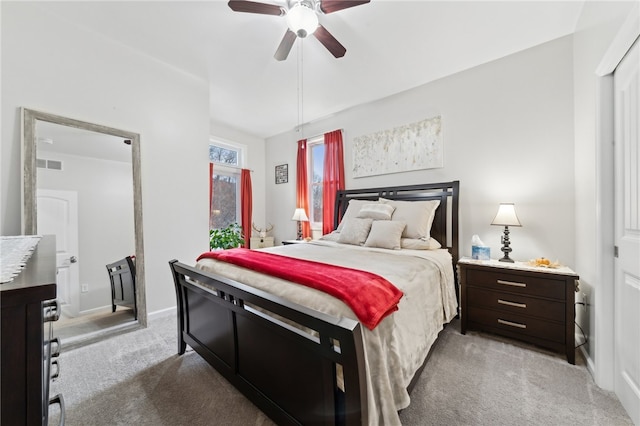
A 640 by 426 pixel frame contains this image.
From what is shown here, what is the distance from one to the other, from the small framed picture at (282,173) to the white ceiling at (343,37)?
173cm

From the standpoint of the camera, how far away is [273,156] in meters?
5.25

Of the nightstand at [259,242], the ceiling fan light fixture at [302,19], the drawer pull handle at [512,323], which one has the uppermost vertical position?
the ceiling fan light fixture at [302,19]

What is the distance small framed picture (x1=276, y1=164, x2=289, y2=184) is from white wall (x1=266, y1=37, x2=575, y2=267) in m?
2.10

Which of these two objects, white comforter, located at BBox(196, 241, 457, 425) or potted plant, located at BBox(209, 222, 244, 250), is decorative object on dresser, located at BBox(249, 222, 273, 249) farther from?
white comforter, located at BBox(196, 241, 457, 425)

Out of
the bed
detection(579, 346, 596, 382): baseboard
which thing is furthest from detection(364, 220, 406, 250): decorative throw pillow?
detection(579, 346, 596, 382): baseboard

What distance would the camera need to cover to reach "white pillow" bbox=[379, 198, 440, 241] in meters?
2.76

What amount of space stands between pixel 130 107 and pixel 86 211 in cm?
116

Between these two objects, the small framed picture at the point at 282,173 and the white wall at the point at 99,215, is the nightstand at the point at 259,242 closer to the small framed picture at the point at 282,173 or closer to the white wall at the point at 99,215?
the small framed picture at the point at 282,173

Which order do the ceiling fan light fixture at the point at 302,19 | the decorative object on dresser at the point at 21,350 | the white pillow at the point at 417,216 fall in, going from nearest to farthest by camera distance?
the decorative object on dresser at the point at 21,350
the ceiling fan light fixture at the point at 302,19
the white pillow at the point at 417,216

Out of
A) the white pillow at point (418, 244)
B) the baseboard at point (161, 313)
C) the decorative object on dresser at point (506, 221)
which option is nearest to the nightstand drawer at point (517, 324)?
the decorative object on dresser at point (506, 221)

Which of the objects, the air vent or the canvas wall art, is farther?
the canvas wall art

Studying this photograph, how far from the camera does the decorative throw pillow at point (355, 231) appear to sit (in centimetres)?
291

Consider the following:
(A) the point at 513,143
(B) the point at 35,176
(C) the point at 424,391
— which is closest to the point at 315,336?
(C) the point at 424,391

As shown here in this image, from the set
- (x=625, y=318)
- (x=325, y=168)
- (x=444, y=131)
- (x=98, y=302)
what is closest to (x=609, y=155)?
(x=625, y=318)
